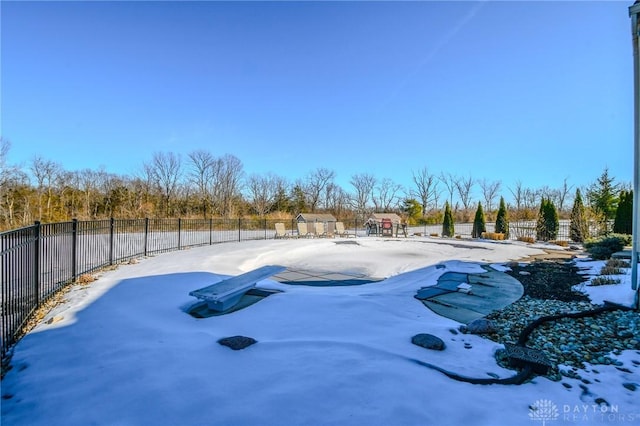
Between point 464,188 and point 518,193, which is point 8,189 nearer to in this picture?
point 464,188

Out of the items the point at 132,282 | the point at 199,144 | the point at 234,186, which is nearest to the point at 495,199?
the point at 234,186

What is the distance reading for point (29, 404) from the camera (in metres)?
2.18

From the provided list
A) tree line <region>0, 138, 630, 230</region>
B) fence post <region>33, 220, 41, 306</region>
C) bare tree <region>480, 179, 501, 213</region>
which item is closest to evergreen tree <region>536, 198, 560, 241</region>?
tree line <region>0, 138, 630, 230</region>

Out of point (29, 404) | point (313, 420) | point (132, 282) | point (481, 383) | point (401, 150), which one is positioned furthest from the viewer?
point (401, 150)

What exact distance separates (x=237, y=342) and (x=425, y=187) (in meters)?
41.0

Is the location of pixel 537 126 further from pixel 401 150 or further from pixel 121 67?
pixel 121 67

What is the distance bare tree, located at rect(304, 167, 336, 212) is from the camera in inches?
1532

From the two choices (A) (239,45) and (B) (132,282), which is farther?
(A) (239,45)

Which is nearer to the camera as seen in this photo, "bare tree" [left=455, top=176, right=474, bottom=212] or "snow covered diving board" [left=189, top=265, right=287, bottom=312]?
"snow covered diving board" [left=189, top=265, right=287, bottom=312]

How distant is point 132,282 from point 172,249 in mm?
5699

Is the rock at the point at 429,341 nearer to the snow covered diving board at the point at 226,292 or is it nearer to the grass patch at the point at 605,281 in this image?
the snow covered diving board at the point at 226,292

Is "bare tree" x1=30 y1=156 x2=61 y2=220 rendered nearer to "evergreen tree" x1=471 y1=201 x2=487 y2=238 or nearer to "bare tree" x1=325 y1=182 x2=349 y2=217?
"bare tree" x1=325 y1=182 x2=349 y2=217

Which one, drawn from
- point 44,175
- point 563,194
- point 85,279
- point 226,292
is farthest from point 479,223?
point 44,175

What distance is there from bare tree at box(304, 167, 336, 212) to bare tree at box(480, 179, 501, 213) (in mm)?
22296
